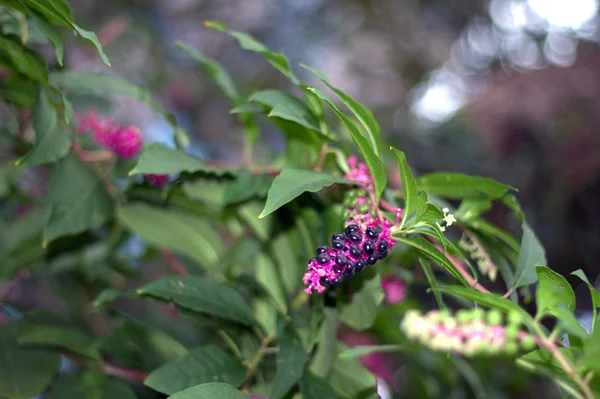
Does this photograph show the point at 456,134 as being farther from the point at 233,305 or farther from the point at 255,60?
the point at 233,305

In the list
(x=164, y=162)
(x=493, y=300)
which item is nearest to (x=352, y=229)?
(x=493, y=300)

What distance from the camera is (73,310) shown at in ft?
2.87

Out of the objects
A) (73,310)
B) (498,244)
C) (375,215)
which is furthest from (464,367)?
(73,310)

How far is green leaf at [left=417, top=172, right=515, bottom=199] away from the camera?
0.53 m

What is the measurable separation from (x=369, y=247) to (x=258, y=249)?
0.31 meters

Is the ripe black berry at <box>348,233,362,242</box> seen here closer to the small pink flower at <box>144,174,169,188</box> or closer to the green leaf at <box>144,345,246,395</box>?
the green leaf at <box>144,345,246,395</box>

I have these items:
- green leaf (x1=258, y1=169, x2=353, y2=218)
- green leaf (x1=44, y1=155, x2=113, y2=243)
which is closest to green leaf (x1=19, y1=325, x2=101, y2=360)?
green leaf (x1=44, y1=155, x2=113, y2=243)

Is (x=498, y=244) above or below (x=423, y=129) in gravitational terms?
above

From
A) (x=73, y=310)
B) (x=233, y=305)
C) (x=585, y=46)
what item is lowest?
(x=73, y=310)

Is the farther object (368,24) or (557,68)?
(368,24)

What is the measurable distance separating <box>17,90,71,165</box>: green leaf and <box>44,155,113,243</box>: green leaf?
6cm

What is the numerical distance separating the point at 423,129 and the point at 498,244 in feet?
6.30

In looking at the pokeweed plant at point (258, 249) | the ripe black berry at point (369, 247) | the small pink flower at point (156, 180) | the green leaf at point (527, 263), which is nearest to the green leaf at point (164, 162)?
the pokeweed plant at point (258, 249)

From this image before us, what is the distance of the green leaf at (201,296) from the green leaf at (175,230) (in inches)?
7.5
